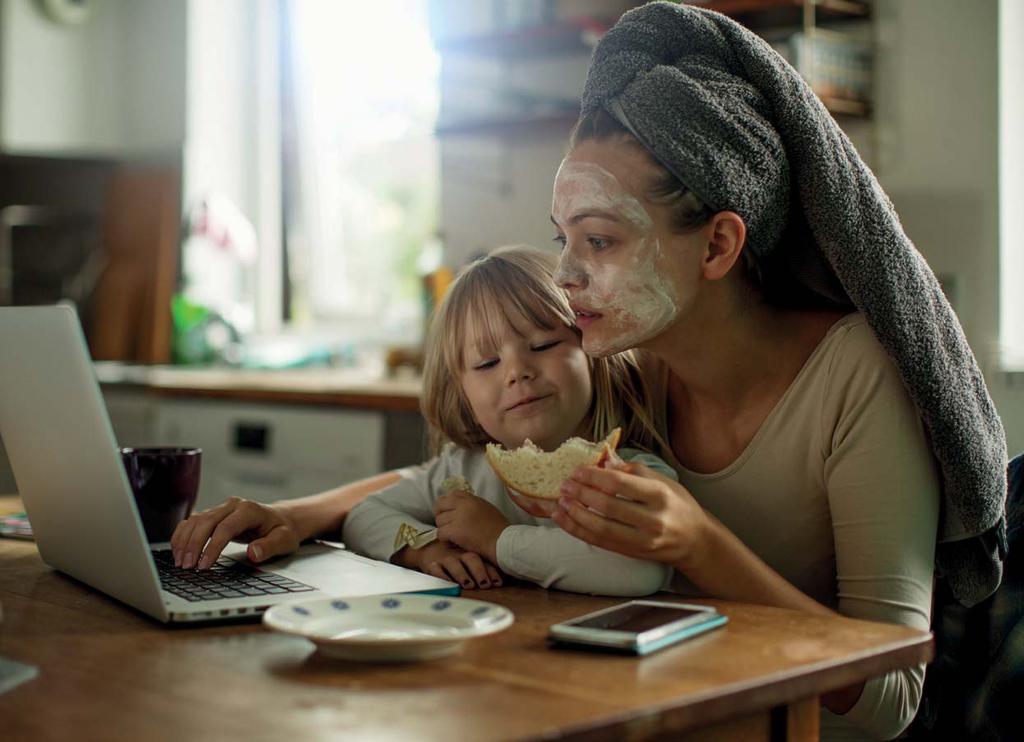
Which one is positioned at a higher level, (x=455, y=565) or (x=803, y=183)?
(x=803, y=183)

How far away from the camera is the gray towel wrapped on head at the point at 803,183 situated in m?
1.26

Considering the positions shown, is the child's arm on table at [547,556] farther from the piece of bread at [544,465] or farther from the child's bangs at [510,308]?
the child's bangs at [510,308]

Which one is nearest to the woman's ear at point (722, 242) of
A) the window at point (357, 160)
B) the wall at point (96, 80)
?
the window at point (357, 160)

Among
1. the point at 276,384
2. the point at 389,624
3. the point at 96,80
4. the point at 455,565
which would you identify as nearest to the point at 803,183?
the point at 455,565

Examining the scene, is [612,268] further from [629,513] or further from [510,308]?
[629,513]

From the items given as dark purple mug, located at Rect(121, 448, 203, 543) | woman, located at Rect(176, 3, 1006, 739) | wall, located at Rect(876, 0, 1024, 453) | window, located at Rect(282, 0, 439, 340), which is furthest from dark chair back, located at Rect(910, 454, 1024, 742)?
window, located at Rect(282, 0, 439, 340)

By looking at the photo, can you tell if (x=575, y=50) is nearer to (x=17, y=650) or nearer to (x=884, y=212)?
(x=884, y=212)

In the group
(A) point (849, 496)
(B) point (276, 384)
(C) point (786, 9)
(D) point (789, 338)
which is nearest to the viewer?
(A) point (849, 496)

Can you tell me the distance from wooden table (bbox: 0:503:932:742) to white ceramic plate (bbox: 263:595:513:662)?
0.6 inches

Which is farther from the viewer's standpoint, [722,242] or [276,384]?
[276,384]

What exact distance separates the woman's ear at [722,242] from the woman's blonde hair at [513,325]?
0.20 meters

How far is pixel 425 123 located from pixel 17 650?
11.5ft

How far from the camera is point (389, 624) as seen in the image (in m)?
0.92

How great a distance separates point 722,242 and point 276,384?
217cm
